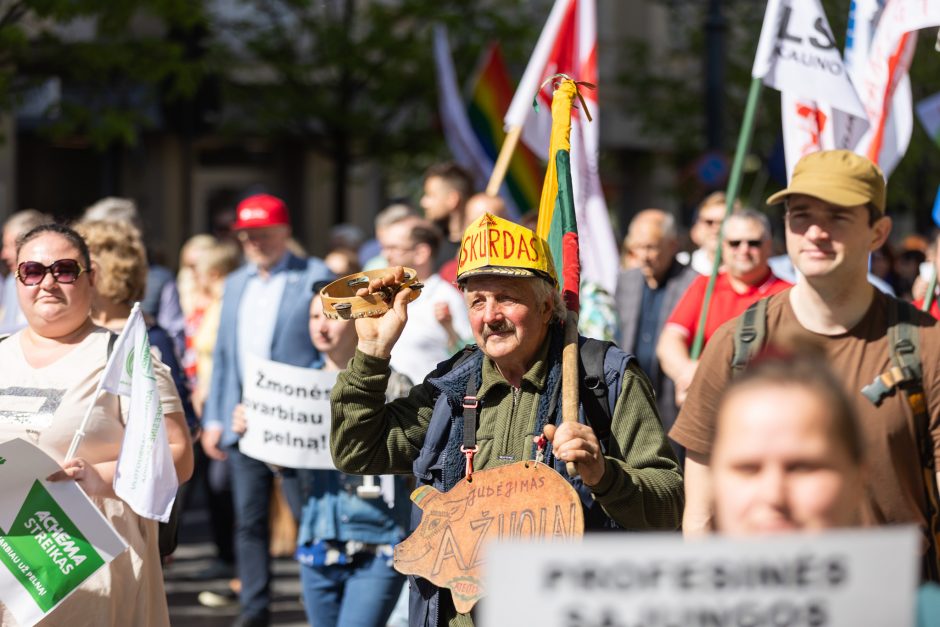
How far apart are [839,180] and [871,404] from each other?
0.57m

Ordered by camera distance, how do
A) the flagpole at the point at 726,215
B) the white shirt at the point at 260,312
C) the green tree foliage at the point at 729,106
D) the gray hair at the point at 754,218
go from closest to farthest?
the flagpole at the point at 726,215 < the gray hair at the point at 754,218 < the white shirt at the point at 260,312 < the green tree foliage at the point at 729,106

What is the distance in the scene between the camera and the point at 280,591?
8.94m

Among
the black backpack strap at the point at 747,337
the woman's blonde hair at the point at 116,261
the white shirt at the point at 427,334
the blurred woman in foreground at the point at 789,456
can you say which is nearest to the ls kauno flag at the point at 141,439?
the woman's blonde hair at the point at 116,261

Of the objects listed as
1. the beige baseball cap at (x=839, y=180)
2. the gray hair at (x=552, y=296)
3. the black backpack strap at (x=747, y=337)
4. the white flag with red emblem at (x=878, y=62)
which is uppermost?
the white flag with red emblem at (x=878, y=62)

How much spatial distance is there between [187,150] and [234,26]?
5.54 ft

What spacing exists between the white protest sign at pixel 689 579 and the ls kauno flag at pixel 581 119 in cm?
562

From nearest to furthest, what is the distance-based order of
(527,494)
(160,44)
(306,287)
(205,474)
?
(527,494) < (306,287) < (205,474) < (160,44)

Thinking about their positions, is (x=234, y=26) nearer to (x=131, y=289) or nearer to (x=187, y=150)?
(x=187, y=150)

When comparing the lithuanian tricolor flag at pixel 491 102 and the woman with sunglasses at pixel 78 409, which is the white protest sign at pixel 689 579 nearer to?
the woman with sunglasses at pixel 78 409

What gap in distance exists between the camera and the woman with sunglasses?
15.4ft

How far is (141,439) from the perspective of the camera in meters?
4.62

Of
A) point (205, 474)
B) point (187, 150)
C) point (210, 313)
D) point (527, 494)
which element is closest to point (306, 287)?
point (210, 313)

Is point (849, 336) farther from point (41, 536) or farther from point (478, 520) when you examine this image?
point (41, 536)

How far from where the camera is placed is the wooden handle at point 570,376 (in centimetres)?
380
